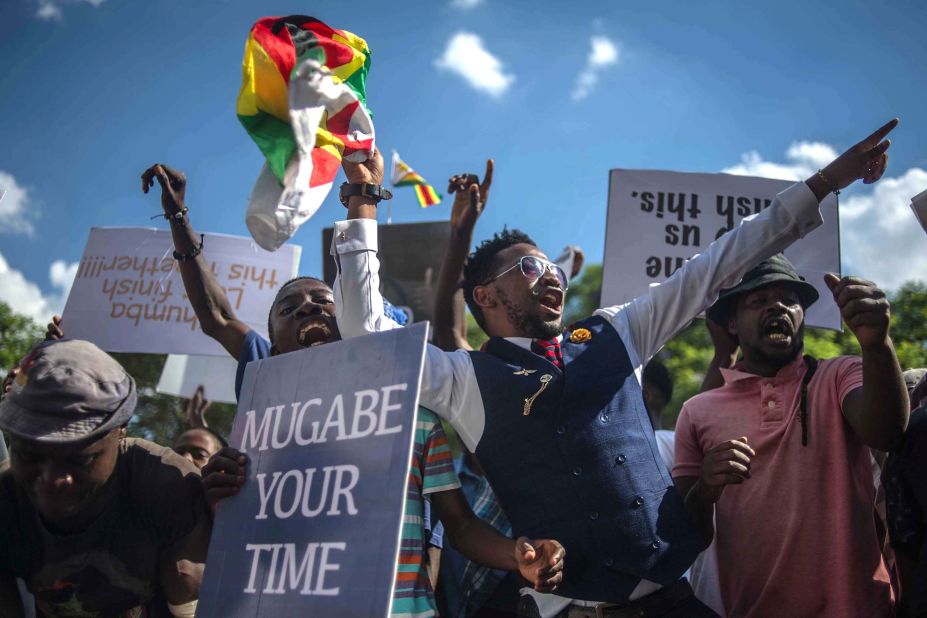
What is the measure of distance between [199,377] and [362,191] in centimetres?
427

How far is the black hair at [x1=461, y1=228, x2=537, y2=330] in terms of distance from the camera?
11.5ft

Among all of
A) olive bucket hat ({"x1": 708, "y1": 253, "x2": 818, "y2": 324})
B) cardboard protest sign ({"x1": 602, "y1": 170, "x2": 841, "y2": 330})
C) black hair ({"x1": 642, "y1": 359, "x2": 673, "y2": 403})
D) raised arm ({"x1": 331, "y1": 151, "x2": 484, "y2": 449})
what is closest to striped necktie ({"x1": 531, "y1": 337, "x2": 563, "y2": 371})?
raised arm ({"x1": 331, "y1": 151, "x2": 484, "y2": 449})

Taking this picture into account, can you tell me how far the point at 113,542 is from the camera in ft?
8.63

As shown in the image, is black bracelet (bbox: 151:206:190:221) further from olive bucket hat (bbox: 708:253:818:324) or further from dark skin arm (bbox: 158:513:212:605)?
olive bucket hat (bbox: 708:253:818:324)

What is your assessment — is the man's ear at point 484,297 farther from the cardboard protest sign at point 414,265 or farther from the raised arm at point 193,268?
the cardboard protest sign at point 414,265

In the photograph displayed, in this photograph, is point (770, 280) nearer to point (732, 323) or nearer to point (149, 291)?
point (732, 323)

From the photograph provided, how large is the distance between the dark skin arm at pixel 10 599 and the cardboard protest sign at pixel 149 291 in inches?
130

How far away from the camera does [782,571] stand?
2926mm

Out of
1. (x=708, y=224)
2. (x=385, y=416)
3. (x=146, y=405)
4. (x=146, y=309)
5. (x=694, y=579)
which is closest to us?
(x=385, y=416)

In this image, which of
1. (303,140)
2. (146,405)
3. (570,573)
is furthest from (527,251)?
(146,405)

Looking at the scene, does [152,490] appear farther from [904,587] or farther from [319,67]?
[904,587]

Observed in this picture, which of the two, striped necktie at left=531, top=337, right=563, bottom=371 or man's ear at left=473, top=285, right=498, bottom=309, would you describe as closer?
striped necktie at left=531, top=337, right=563, bottom=371

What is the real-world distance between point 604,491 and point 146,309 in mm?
4195

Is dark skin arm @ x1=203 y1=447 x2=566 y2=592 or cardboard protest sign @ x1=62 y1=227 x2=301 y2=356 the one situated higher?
cardboard protest sign @ x1=62 y1=227 x2=301 y2=356
